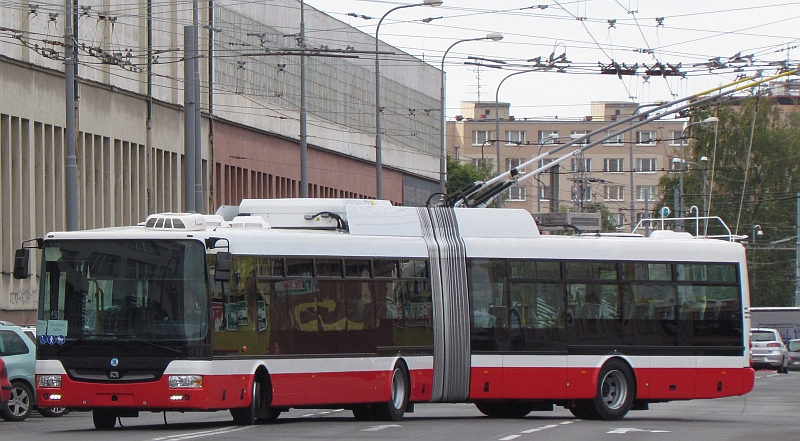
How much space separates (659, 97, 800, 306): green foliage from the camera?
80875 mm

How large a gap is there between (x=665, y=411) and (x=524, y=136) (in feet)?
362

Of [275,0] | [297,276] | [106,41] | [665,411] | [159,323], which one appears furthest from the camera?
[275,0]

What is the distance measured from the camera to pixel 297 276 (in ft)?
58.5

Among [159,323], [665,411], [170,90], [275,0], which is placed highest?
[275,0]

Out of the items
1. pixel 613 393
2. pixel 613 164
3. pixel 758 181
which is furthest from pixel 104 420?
pixel 613 164

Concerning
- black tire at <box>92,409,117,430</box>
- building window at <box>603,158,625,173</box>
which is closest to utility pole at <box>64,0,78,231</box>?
black tire at <box>92,409,117,430</box>

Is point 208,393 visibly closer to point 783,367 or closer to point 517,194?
point 783,367

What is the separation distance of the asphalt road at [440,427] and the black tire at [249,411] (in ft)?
0.45

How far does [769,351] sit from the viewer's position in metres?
47.6

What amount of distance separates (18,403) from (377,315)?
5311 mm

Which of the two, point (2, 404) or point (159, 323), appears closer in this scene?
point (159, 323)

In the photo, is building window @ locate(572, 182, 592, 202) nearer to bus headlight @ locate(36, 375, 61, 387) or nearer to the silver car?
the silver car

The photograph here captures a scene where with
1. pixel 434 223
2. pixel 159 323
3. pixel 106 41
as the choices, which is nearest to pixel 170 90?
pixel 106 41

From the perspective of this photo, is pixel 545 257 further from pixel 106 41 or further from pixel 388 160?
pixel 388 160
